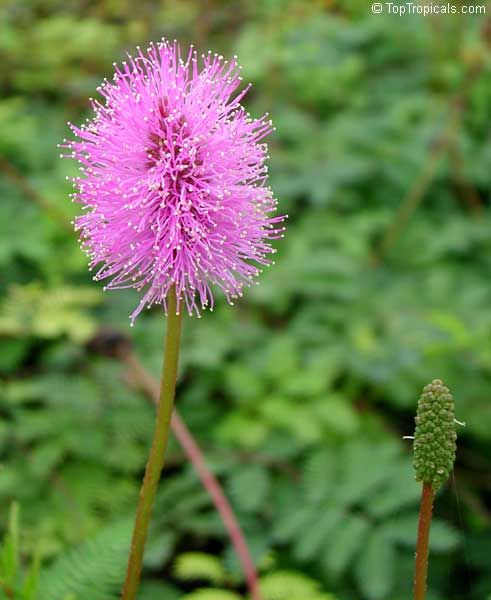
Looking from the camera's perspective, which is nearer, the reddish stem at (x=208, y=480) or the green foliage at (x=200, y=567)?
the reddish stem at (x=208, y=480)

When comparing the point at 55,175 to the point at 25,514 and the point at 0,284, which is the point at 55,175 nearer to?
the point at 0,284

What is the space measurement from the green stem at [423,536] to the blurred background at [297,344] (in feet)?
2.39

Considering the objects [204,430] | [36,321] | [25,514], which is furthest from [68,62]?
[25,514]

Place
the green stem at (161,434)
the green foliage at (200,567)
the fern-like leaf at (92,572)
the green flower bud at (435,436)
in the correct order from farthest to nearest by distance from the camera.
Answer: the green foliage at (200,567) < the fern-like leaf at (92,572) < the green stem at (161,434) < the green flower bud at (435,436)

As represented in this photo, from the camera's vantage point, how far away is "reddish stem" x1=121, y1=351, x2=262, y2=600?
256 centimetres

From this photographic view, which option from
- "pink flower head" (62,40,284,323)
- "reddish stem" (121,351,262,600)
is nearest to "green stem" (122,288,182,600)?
"pink flower head" (62,40,284,323)

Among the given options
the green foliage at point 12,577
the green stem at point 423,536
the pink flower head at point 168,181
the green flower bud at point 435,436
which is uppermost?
the pink flower head at point 168,181

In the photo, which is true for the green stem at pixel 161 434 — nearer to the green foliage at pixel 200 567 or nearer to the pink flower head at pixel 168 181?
the pink flower head at pixel 168 181

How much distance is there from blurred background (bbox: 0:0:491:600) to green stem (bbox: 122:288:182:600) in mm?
426

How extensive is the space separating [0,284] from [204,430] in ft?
4.71

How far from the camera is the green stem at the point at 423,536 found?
4.98ft

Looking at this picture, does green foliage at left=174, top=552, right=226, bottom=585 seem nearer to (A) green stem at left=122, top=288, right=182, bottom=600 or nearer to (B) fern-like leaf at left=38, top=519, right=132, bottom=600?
(B) fern-like leaf at left=38, top=519, right=132, bottom=600

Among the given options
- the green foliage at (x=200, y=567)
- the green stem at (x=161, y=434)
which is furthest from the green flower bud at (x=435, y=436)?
the green foliage at (x=200, y=567)

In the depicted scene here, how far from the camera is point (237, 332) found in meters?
3.80
